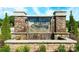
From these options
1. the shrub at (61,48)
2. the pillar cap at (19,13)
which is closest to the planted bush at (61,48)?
the shrub at (61,48)

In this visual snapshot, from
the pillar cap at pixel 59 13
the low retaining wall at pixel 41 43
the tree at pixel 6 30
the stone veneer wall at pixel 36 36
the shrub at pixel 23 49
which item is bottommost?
the shrub at pixel 23 49

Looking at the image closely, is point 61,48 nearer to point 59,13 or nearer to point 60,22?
point 60,22

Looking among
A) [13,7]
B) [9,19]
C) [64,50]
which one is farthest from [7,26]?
[64,50]

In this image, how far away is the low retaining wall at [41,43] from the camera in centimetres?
253

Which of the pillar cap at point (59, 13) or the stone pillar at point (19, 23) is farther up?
the pillar cap at point (59, 13)

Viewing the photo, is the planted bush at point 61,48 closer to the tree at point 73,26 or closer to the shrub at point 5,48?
the tree at point 73,26

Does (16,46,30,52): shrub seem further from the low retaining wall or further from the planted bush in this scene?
the planted bush

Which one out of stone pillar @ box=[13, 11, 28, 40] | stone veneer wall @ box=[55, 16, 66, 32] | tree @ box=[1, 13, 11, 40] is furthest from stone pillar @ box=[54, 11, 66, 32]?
tree @ box=[1, 13, 11, 40]

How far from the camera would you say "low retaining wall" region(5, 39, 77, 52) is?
2.53 metres
